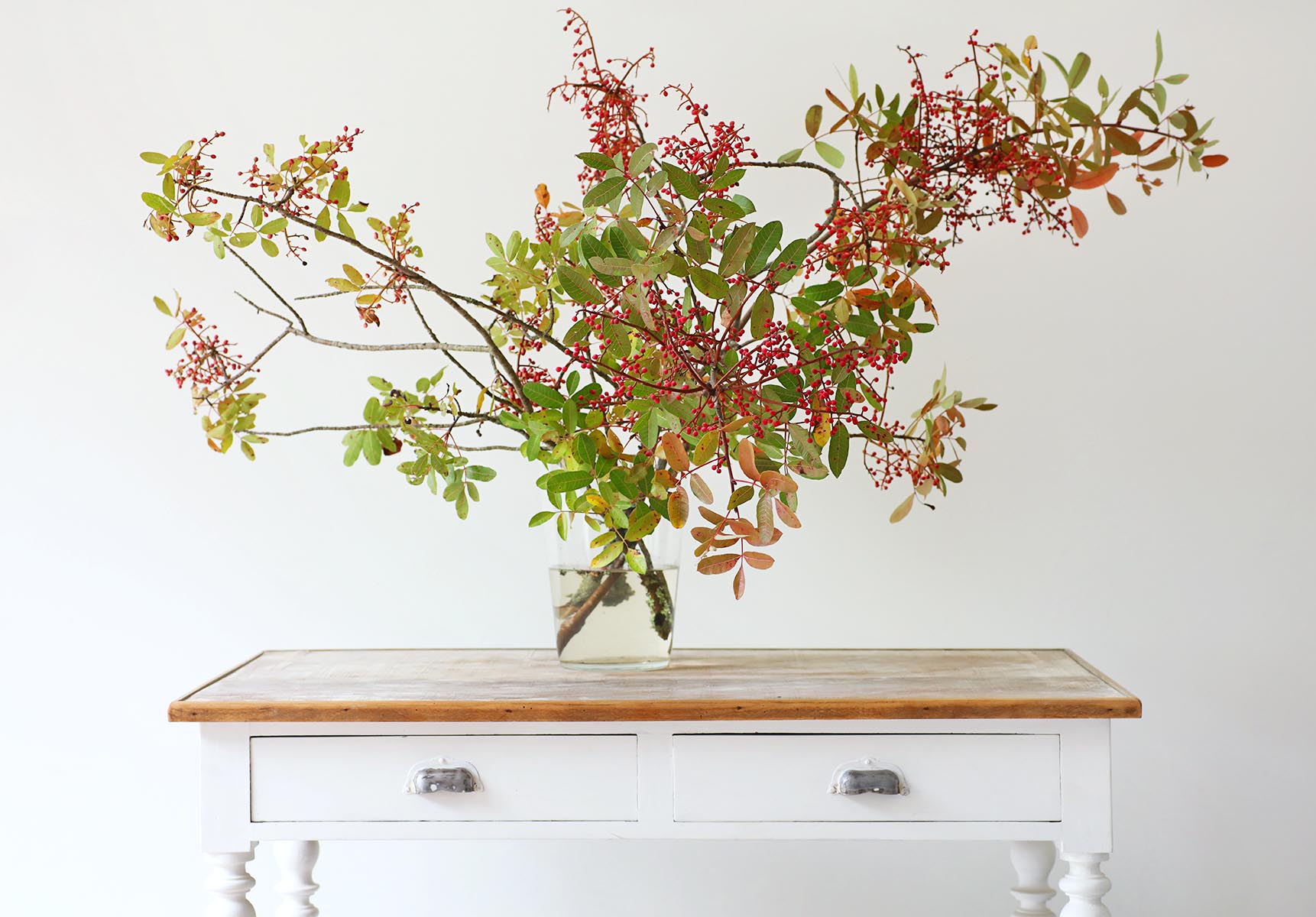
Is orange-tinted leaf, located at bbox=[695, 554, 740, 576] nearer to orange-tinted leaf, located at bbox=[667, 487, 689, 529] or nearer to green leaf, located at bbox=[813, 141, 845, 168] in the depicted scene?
orange-tinted leaf, located at bbox=[667, 487, 689, 529]

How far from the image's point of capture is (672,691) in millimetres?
1271

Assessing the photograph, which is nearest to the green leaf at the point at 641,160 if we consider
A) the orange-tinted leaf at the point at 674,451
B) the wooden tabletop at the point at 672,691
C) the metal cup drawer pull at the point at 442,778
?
Answer: the orange-tinted leaf at the point at 674,451

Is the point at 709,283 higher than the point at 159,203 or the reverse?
the reverse

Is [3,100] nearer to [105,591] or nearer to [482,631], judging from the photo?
[105,591]

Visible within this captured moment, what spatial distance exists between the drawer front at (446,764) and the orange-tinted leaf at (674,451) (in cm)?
37

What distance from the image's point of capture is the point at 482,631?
72.1 inches

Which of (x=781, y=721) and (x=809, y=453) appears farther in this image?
(x=781, y=721)

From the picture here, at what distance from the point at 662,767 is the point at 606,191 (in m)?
0.62

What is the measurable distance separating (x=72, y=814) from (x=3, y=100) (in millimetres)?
1167

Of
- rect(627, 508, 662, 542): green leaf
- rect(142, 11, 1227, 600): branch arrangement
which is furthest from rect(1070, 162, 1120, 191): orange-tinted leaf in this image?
rect(627, 508, 662, 542): green leaf

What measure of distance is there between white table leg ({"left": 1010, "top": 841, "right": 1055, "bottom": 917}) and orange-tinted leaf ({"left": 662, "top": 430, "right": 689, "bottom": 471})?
33.2 inches

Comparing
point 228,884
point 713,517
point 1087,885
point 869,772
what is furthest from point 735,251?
point 228,884

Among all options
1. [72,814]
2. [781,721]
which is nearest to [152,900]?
[72,814]

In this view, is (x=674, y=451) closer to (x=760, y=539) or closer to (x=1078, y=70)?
(x=760, y=539)
